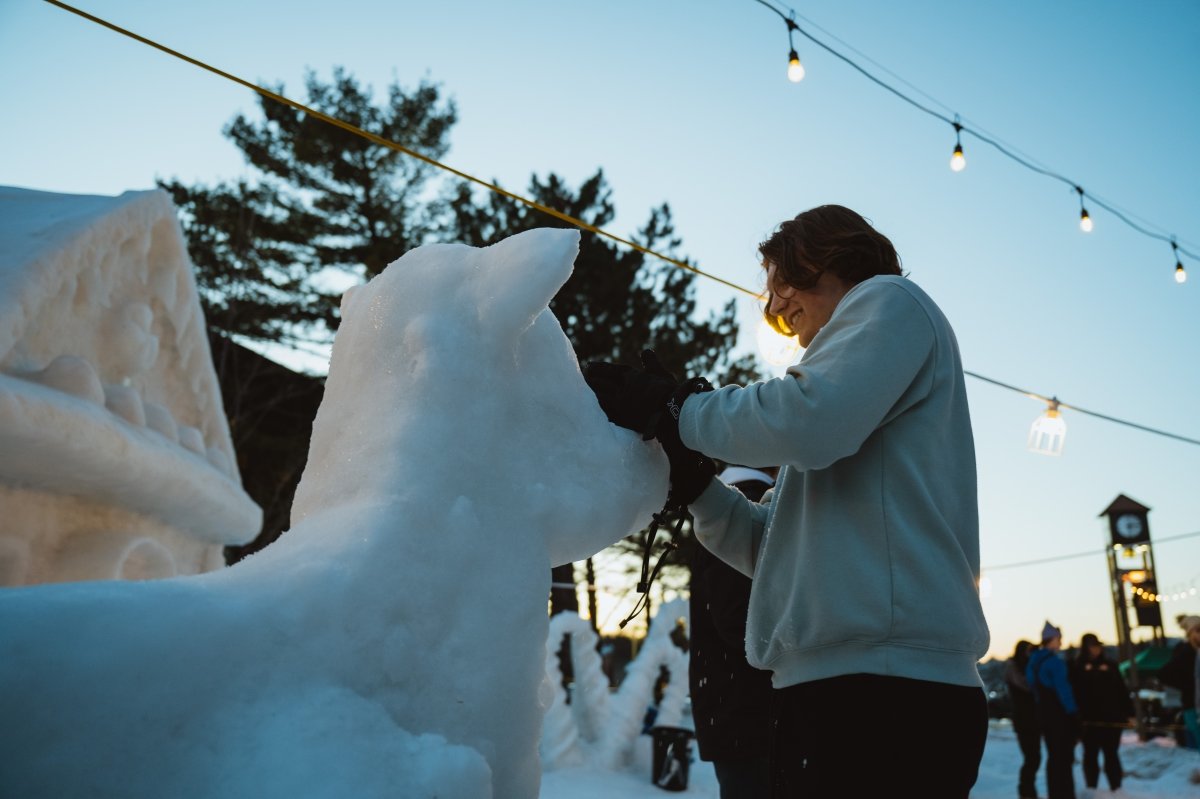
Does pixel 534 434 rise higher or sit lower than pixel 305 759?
higher

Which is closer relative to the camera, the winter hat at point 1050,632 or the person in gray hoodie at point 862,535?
the person in gray hoodie at point 862,535

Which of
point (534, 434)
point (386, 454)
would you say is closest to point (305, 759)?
point (386, 454)

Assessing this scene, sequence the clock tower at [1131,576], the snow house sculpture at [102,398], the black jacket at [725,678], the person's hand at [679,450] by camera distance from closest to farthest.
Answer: the person's hand at [679,450], the snow house sculpture at [102,398], the black jacket at [725,678], the clock tower at [1131,576]

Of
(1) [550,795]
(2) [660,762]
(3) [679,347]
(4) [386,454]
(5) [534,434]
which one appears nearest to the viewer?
(4) [386,454]

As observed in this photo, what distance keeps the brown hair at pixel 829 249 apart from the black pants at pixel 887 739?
0.80m

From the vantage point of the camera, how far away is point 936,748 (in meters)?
1.44

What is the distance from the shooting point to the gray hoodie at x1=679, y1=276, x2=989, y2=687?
144cm

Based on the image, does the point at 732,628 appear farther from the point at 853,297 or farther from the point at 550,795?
the point at 550,795

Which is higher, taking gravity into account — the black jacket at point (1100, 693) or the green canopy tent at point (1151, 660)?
the black jacket at point (1100, 693)

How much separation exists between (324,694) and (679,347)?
14.6 metres

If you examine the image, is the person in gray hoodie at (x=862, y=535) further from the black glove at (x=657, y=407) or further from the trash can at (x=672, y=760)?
the trash can at (x=672, y=760)

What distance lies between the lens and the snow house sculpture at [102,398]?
2.54 m

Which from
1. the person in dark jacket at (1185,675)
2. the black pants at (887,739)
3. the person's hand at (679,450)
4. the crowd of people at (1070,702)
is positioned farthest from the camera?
the person in dark jacket at (1185,675)

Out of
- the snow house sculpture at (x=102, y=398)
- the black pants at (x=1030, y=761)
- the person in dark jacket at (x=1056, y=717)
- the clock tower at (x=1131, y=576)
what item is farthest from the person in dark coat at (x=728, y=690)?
the clock tower at (x=1131, y=576)
